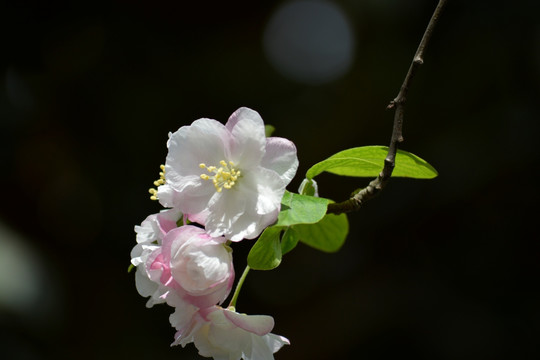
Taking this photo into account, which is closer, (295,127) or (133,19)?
(295,127)

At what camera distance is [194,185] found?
722 millimetres

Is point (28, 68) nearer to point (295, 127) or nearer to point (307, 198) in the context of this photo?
point (295, 127)

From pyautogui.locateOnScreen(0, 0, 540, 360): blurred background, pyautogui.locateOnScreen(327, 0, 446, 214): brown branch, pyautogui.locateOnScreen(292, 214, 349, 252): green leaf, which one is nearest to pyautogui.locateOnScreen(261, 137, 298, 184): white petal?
pyautogui.locateOnScreen(327, 0, 446, 214): brown branch

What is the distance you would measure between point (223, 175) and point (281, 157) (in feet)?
0.26

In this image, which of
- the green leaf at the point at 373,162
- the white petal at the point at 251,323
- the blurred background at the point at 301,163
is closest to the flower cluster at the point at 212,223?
the white petal at the point at 251,323

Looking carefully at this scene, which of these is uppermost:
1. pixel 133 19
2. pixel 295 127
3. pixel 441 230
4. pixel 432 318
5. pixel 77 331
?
pixel 133 19

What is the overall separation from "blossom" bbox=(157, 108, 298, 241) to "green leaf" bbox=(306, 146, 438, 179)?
98 millimetres

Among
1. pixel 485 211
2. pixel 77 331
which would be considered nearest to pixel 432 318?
pixel 485 211

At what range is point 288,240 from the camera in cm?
85

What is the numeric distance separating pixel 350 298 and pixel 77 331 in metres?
1.30

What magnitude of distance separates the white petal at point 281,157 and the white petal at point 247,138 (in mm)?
13

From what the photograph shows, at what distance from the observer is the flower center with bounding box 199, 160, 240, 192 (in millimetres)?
719

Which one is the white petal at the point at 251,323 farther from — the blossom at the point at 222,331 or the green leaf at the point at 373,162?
the green leaf at the point at 373,162

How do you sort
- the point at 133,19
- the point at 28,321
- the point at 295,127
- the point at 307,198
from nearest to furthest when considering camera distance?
1. the point at 307,198
2. the point at 28,321
3. the point at 295,127
4. the point at 133,19
